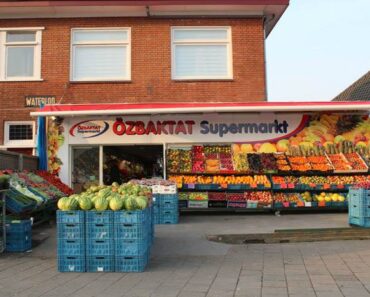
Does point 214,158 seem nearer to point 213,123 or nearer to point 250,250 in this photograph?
point 213,123

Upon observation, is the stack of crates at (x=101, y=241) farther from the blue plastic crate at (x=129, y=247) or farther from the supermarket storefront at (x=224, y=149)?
the supermarket storefront at (x=224, y=149)

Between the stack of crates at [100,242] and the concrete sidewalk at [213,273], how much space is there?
0.20 meters

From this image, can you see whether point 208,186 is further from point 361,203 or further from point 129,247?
point 129,247

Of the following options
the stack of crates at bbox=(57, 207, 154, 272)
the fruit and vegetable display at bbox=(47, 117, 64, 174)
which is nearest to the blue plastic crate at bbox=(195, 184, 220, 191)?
the fruit and vegetable display at bbox=(47, 117, 64, 174)

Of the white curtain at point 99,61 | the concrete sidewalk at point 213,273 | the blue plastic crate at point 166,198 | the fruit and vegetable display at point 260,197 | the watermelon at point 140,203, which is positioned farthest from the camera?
the white curtain at point 99,61

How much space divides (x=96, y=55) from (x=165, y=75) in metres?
2.66

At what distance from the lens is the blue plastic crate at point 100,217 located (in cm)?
777

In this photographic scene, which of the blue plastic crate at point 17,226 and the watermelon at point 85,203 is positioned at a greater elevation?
the watermelon at point 85,203

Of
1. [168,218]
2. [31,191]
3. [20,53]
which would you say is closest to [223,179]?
[168,218]

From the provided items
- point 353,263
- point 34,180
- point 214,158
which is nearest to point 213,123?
point 214,158

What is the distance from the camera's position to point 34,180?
525 inches

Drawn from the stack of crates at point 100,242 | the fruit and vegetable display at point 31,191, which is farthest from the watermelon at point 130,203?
the fruit and vegetable display at point 31,191

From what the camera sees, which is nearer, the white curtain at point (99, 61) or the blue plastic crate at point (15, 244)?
the blue plastic crate at point (15, 244)

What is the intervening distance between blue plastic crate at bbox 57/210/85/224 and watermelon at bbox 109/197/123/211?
48cm
